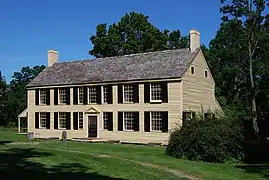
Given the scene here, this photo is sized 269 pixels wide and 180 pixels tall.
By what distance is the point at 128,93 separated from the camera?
33875mm

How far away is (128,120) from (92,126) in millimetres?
4114

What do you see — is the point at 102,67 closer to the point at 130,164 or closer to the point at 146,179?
the point at 130,164

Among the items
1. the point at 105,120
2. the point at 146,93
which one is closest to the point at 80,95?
the point at 105,120

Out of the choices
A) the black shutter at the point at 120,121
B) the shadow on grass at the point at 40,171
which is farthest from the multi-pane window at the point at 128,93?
the shadow on grass at the point at 40,171

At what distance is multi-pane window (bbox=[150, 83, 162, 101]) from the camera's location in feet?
105

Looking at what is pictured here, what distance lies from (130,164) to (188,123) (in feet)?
22.1

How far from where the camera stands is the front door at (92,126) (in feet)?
117

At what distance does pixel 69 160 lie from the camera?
18.3m

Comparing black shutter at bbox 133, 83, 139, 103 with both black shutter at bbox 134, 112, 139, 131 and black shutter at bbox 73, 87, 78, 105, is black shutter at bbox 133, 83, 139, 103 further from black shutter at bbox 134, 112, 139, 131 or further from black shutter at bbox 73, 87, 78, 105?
black shutter at bbox 73, 87, 78, 105

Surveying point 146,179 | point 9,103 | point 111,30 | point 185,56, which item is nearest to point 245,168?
point 146,179

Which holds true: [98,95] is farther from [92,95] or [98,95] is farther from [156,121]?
[156,121]

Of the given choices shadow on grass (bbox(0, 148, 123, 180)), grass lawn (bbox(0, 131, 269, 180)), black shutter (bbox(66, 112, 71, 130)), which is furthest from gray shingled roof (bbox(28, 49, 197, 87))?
shadow on grass (bbox(0, 148, 123, 180))

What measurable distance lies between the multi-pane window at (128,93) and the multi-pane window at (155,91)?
204 centimetres

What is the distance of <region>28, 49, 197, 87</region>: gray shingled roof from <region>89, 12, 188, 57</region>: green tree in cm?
1565
